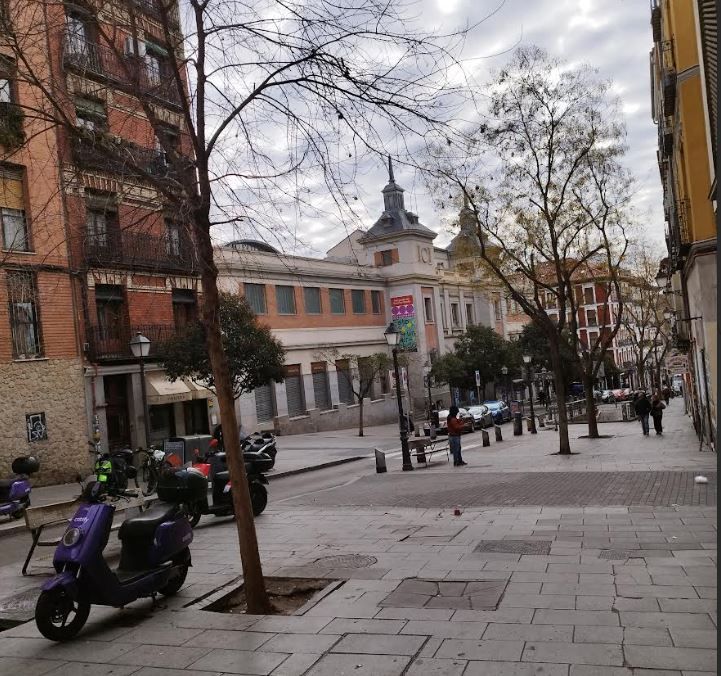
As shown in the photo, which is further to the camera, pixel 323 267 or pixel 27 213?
pixel 323 267

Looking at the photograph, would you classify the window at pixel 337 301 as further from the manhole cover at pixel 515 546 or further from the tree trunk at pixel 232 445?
the tree trunk at pixel 232 445

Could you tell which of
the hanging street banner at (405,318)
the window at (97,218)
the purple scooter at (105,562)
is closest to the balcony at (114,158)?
the window at (97,218)

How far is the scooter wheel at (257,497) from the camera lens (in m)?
12.1

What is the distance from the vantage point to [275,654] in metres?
5.29

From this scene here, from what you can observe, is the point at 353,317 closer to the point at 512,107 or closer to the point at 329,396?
the point at 329,396

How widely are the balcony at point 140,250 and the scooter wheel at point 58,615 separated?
3.58 metres

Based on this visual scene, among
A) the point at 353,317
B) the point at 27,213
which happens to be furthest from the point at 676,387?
the point at 27,213

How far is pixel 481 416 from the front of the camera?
38.2m

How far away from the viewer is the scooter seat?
673 centimetres

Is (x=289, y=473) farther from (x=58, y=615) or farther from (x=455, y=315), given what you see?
(x=455, y=315)

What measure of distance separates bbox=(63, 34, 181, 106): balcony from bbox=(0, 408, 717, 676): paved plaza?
17.1 feet

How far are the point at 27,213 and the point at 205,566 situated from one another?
13694 millimetres

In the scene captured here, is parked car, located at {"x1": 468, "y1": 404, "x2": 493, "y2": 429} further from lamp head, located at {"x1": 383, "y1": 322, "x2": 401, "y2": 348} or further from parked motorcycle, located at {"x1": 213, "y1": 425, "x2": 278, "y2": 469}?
parked motorcycle, located at {"x1": 213, "y1": 425, "x2": 278, "y2": 469}

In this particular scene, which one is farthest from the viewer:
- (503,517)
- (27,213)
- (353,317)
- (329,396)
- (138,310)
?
(353,317)
